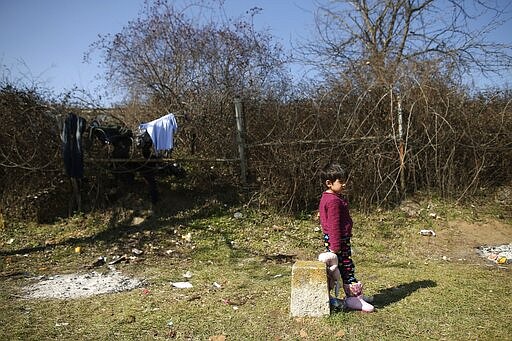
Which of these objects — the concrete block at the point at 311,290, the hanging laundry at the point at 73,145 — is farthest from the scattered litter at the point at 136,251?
the concrete block at the point at 311,290

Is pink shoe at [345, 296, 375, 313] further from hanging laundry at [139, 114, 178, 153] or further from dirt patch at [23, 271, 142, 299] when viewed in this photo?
hanging laundry at [139, 114, 178, 153]

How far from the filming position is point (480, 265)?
529 cm

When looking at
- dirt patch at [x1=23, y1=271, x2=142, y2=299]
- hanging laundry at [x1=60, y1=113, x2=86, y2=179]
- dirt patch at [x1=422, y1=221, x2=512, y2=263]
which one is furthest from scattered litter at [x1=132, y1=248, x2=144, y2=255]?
dirt patch at [x1=422, y1=221, x2=512, y2=263]

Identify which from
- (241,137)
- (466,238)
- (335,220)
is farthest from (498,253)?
(241,137)

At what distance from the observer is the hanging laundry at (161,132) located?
276 inches

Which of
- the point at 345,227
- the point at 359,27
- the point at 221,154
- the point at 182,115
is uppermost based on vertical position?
the point at 359,27

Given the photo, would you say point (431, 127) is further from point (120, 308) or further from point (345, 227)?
point (120, 308)

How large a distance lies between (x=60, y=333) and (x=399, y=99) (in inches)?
244

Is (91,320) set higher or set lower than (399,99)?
lower

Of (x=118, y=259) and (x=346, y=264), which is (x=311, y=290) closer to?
(x=346, y=264)

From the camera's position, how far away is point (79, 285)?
487 centimetres

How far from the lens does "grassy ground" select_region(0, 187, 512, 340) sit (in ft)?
11.3

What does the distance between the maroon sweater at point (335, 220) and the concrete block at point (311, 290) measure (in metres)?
0.25

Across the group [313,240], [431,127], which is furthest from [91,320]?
[431,127]
